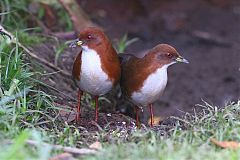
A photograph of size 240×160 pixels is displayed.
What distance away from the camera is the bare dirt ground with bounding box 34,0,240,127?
8.06m

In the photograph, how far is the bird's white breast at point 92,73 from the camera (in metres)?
5.45

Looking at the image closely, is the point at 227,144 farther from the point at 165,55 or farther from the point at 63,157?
the point at 165,55

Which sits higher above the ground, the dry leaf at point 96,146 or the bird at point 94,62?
the bird at point 94,62

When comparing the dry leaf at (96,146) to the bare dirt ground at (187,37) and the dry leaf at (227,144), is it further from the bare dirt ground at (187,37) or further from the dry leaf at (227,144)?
the bare dirt ground at (187,37)

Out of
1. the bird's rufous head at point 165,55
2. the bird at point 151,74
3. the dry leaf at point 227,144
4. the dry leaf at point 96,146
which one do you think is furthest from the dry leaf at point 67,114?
the dry leaf at point 227,144

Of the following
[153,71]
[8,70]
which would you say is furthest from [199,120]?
[8,70]

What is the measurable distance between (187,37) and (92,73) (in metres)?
4.76

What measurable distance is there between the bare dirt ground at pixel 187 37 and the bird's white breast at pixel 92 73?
1709 millimetres

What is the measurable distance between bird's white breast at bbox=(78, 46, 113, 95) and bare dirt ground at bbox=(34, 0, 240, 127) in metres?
1.71

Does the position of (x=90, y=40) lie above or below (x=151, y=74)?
above

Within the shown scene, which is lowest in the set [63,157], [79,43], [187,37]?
[63,157]

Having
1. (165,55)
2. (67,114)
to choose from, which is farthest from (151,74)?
(67,114)

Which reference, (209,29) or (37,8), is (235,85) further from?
(37,8)

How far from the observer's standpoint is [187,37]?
9992 mm
